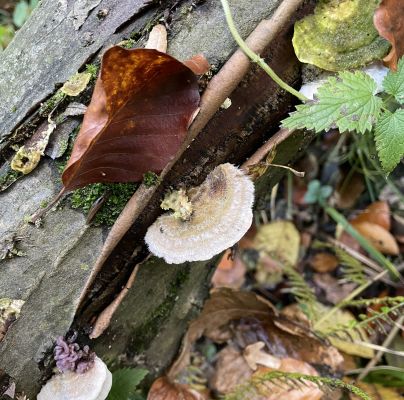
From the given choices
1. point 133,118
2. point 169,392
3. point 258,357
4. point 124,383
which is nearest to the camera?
point 133,118

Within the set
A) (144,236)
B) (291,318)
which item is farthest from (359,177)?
(144,236)

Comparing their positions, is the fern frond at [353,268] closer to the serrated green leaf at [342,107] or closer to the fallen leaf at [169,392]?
the fallen leaf at [169,392]

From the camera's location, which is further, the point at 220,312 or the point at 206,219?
the point at 220,312

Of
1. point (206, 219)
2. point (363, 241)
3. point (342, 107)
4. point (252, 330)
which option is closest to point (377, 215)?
point (363, 241)

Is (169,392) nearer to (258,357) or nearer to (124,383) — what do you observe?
(124,383)

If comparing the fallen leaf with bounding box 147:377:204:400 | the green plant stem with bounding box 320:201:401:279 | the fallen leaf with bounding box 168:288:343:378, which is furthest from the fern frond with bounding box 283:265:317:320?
the fallen leaf with bounding box 147:377:204:400

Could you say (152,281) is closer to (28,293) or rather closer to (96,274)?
(96,274)
